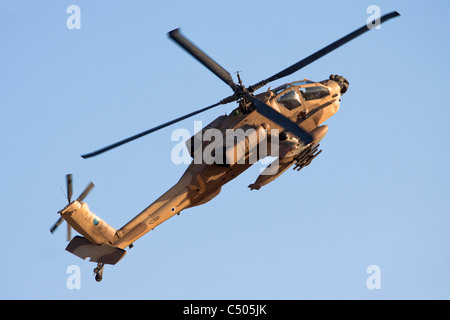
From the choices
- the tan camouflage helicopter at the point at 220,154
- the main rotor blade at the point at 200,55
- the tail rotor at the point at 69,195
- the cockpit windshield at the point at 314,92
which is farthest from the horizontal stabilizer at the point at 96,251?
the cockpit windshield at the point at 314,92

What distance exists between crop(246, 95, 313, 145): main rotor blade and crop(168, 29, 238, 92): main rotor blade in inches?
67.0

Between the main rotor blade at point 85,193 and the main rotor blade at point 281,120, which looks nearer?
the main rotor blade at point 281,120

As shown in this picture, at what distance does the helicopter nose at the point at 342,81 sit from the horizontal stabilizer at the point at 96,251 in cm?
1316

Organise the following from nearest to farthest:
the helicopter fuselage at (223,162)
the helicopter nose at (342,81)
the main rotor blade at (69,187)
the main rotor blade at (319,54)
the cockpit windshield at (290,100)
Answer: the main rotor blade at (69,187) < the main rotor blade at (319,54) < the helicopter fuselage at (223,162) < the cockpit windshield at (290,100) < the helicopter nose at (342,81)

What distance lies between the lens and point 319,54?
31969 mm

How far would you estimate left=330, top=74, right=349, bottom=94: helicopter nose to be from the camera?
36.6m

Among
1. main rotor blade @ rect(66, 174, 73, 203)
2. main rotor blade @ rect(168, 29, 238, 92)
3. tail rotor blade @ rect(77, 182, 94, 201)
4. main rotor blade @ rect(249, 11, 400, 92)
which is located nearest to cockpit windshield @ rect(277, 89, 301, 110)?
main rotor blade @ rect(249, 11, 400, 92)

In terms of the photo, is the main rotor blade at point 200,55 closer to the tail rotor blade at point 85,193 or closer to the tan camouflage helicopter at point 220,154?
the tan camouflage helicopter at point 220,154

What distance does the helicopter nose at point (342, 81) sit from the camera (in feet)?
120

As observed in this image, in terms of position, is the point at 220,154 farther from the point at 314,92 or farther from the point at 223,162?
the point at 314,92

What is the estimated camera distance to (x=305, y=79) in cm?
3538

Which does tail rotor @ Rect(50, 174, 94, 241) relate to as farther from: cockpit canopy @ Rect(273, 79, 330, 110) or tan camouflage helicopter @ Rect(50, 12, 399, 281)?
cockpit canopy @ Rect(273, 79, 330, 110)

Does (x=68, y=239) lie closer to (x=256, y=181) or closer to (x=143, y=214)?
(x=143, y=214)

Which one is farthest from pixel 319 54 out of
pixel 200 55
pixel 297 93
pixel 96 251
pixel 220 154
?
pixel 96 251
